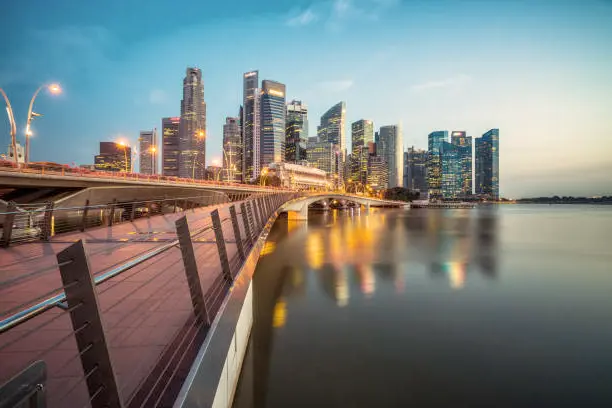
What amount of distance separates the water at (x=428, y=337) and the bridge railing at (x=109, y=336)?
3.42 m

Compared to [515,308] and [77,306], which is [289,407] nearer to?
[77,306]

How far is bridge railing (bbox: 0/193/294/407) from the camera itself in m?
1.99

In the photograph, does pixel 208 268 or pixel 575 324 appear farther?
pixel 575 324

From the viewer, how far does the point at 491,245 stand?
109 ft

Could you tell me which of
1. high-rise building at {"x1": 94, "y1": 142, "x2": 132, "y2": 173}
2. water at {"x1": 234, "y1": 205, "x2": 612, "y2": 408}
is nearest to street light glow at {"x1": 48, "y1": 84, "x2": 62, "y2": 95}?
water at {"x1": 234, "y1": 205, "x2": 612, "y2": 408}

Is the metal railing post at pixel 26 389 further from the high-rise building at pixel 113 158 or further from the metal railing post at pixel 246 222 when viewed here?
the high-rise building at pixel 113 158

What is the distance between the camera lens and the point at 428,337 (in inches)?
406

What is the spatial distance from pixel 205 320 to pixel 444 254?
85.8 ft

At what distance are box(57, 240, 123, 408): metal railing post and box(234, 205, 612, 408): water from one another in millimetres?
5454

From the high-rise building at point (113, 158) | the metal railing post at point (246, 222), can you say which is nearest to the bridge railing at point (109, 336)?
the metal railing post at point (246, 222)

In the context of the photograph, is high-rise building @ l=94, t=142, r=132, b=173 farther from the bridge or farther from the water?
the bridge

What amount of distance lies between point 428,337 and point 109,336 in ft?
30.7

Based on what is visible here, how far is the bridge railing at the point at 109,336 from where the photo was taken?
6.53 feet

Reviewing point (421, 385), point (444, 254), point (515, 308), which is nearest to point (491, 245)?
point (444, 254)
